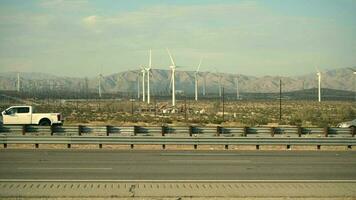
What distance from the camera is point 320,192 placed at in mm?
12141

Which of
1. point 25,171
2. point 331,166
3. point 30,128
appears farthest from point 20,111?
point 331,166

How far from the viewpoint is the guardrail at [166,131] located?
28062mm

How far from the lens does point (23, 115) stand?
37406 mm

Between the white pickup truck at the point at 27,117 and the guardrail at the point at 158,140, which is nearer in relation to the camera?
the guardrail at the point at 158,140

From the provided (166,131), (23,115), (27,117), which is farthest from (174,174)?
(23,115)


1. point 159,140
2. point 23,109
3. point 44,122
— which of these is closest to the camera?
point 159,140

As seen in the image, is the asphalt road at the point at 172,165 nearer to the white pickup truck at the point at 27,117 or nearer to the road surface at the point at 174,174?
the road surface at the point at 174,174

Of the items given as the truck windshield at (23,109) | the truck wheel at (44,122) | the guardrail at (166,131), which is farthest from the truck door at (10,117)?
the guardrail at (166,131)

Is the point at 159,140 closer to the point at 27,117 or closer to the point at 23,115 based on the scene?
the point at 27,117

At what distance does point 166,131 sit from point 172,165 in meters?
11.4

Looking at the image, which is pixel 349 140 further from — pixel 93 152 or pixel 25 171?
pixel 25 171

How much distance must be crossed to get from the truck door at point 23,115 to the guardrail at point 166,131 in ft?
26.2

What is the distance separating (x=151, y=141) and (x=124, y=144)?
134 cm

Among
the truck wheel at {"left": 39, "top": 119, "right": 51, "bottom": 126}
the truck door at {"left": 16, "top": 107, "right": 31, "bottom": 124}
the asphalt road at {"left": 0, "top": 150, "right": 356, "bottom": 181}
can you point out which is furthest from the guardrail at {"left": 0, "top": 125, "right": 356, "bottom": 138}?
the truck door at {"left": 16, "top": 107, "right": 31, "bottom": 124}
